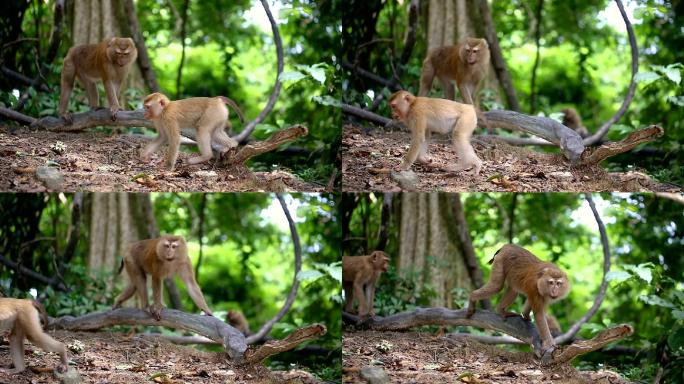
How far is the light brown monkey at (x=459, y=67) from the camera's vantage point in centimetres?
904

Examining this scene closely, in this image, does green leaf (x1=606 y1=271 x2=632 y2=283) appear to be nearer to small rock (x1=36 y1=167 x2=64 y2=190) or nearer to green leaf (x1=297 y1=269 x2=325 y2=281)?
green leaf (x1=297 y1=269 x2=325 y2=281)

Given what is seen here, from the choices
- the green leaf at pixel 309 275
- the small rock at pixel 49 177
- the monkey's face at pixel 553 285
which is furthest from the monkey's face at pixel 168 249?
the monkey's face at pixel 553 285

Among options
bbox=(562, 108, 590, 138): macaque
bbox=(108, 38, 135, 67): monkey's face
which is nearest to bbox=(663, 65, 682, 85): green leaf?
bbox=(562, 108, 590, 138): macaque

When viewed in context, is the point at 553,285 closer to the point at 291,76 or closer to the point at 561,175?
the point at 561,175

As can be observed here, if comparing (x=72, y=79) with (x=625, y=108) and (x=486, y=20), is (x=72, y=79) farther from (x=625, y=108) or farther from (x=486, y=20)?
(x=625, y=108)

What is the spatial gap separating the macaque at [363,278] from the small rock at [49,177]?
9.15ft

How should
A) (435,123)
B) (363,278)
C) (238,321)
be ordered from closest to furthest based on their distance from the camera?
1. (435,123)
2. (363,278)
3. (238,321)

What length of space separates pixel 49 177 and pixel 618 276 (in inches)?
223

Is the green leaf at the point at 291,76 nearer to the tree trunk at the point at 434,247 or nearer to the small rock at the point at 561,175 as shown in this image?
the tree trunk at the point at 434,247

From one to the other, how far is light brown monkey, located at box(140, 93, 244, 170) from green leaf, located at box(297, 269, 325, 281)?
1634 millimetres

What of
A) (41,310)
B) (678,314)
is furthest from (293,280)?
(678,314)

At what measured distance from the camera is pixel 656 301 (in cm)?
997

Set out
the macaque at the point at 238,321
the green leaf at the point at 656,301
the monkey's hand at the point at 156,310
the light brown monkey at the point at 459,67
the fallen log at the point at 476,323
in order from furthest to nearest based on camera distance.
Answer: the macaque at the point at 238,321
the green leaf at the point at 656,301
the monkey's hand at the point at 156,310
the fallen log at the point at 476,323
the light brown monkey at the point at 459,67

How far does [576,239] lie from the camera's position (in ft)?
34.2
